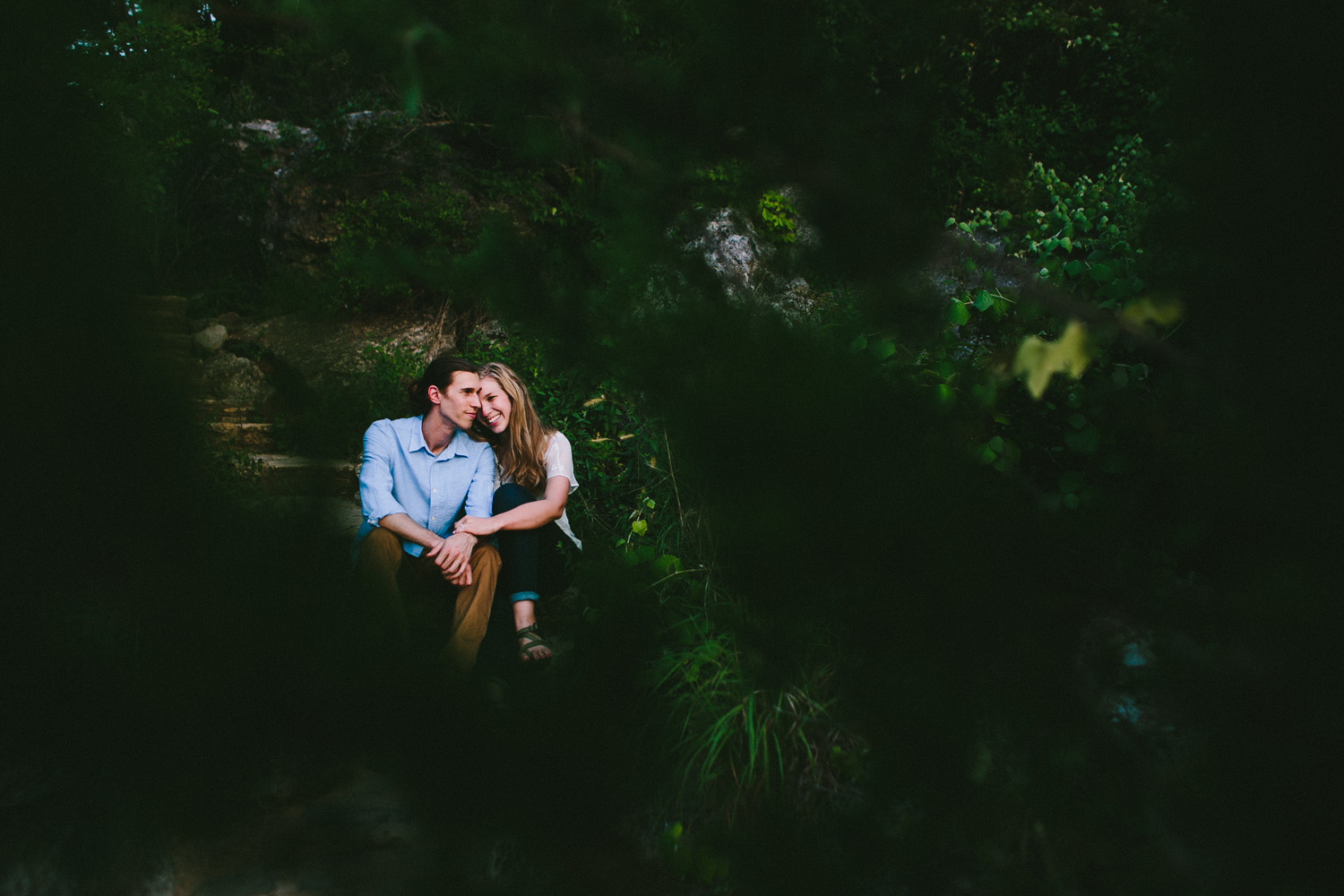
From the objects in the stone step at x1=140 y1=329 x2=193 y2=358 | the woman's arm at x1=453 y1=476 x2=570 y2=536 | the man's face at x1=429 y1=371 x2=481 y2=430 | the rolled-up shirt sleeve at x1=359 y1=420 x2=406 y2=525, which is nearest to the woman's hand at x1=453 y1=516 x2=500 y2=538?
the woman's arm at x1=453 y1=476 x2=570 y2=536

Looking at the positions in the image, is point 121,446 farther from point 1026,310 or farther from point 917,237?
point 1026,310

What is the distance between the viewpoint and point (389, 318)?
6.37 metres

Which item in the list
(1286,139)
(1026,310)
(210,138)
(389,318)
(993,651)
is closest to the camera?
(1286,139)

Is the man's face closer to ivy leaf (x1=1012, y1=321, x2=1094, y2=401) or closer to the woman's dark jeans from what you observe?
the woman's dark jeans

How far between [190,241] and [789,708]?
10073 millimetres

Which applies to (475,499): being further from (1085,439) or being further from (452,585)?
(1085,439)

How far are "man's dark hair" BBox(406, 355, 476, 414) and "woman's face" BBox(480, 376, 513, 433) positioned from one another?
9 centimetres

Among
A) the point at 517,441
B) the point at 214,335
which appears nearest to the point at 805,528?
the point at 517,441

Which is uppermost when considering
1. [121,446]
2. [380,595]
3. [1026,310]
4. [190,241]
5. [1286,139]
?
[1286,139]

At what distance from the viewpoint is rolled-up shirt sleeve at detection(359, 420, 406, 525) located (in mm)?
2467

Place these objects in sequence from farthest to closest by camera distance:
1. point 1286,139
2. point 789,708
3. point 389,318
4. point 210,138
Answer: point 210,138
point 389,318
point 789,708
point 1286,139

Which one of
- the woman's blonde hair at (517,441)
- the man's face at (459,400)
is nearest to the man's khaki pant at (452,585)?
the woman's blonde hair at (517,441)

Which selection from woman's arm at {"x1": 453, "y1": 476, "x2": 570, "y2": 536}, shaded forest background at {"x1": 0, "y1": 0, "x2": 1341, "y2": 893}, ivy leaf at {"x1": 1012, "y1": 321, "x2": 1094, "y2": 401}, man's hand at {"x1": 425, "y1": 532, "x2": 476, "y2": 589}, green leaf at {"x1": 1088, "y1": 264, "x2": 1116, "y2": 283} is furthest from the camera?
woman's arm at {"x1": 453, "y1": 476, "x2": 570, "y2": 536}

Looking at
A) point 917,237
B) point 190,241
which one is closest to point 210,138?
point 190,241
